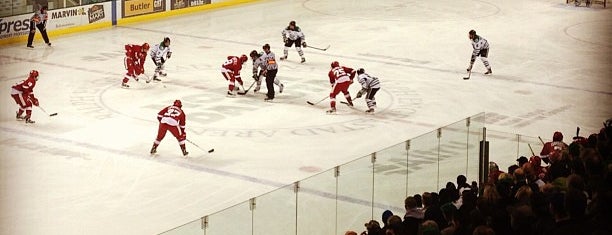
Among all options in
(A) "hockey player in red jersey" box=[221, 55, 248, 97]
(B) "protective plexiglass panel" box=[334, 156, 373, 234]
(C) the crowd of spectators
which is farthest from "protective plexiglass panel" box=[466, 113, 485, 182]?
(A) "hockey player in red jersey" box=[221, 55, 248, 97]

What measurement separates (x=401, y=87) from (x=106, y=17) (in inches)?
326

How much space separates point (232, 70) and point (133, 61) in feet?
5.81

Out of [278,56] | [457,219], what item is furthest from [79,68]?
[457,219]

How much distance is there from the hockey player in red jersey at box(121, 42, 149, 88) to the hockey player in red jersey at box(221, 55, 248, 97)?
152 centimetres

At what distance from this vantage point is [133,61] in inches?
757

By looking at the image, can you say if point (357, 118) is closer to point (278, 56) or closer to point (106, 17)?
point (278, 56)

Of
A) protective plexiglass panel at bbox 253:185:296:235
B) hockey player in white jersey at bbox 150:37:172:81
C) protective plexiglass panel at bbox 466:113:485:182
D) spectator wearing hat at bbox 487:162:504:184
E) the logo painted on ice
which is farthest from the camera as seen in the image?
the logo painted on ice

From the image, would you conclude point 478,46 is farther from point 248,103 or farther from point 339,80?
point 248,103

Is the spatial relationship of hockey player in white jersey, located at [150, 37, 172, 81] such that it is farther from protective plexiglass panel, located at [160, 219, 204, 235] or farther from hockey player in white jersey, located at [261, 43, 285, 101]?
protective plexiglass panel, located at [160, 219, 204, 235]

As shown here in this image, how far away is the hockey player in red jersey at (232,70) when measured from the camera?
18516 mm

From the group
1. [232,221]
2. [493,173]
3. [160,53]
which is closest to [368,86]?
[160,53]

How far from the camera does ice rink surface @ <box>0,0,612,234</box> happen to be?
13.4 meters

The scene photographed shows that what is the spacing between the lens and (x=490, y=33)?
26188 millimetres

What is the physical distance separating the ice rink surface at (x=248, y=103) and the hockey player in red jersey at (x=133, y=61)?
0.72ft
